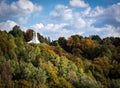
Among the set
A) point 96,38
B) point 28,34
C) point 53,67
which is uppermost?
point 28,34

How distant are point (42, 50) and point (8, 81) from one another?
34.6 m

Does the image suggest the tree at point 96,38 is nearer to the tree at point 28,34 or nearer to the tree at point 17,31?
the tree at point 28,34

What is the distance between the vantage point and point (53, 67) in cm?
9269

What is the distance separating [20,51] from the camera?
A: 95750mm

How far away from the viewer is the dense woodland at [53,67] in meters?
78.2

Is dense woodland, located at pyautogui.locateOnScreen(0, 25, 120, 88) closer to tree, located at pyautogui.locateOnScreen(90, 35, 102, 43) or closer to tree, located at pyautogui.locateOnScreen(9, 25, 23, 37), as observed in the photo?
tree, located at pyautogui.locateOnScreen(9, 25, 23, 37)

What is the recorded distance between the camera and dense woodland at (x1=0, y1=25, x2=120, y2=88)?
78.2 meters

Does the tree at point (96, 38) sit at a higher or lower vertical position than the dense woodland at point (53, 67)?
higher

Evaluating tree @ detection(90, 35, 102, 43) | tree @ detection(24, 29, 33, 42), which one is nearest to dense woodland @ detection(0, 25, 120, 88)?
tree @ detection(24, 29, 33, 42)

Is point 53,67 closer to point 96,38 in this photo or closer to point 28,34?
point 28,34

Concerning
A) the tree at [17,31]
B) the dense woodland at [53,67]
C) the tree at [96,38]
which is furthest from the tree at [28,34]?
the tree at [96,38]

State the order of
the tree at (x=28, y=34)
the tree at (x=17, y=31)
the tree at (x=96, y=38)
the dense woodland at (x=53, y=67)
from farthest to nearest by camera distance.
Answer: the tree at (x=96, y=38) < the tree at (x=28, y=34) < the tree at (x=17, y=31) < the dense woodland at (x=53, y=67)

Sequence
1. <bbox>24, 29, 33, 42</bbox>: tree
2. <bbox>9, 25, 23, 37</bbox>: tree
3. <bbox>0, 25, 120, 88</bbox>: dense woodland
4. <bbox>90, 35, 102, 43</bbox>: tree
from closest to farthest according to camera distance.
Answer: <bbox>0, 25, 120, 88</bbox>: dense woodland → <bbox>9, 25, 23, 37</bbox>: tree → <bbox>24, 29, 33, 42</bbox>: tree → <bbox>90, 35, 102, 43</bbox>: tree

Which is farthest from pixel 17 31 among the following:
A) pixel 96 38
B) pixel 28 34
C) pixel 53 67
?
pixel 53 67
